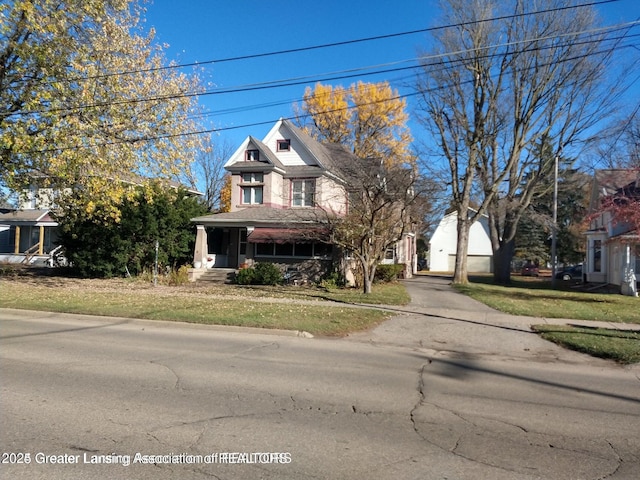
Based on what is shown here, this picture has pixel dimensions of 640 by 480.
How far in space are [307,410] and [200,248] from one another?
69.5 ft

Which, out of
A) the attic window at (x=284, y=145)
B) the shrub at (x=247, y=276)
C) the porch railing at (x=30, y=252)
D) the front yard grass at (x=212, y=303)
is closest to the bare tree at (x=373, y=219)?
the front yard grass at (x=212, y=303)

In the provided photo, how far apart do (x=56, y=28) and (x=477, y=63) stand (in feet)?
69.4

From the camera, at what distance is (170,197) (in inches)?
872

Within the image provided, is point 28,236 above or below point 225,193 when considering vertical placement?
below

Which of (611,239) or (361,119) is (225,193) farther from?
(611,239)

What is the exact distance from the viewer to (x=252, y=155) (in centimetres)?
2945

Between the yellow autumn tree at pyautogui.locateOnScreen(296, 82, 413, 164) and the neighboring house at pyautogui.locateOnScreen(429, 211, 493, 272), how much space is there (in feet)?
47.1

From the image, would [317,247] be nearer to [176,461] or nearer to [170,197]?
[170,197]

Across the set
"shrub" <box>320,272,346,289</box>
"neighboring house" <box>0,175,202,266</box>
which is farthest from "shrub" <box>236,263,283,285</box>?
"neighboring house" <box>0,175,202,266</box>

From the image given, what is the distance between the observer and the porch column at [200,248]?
2553cm

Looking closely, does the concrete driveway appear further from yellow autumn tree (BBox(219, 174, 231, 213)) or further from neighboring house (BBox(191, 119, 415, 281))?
yellow autumn tree (BBox(219, 174, 231, 213))

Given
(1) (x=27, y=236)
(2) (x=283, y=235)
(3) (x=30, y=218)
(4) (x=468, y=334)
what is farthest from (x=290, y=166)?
(1) (x=27, y=236)

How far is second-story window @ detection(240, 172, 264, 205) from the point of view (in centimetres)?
2883

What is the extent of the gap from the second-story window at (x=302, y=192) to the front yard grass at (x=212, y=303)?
30.9 ft
